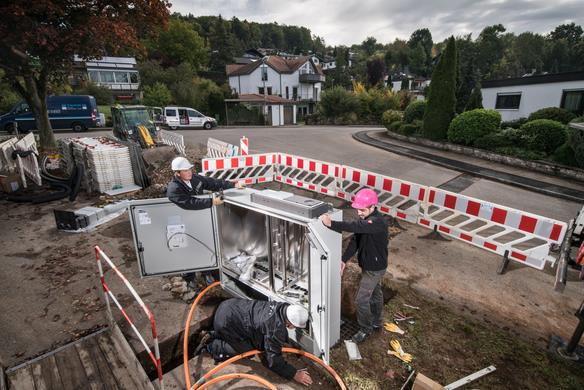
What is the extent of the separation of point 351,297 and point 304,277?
926mm

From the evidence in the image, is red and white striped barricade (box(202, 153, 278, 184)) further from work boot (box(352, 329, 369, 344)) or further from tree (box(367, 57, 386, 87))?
tree (box(367, 57, 386, 87))

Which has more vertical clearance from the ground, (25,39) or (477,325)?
(25,39)

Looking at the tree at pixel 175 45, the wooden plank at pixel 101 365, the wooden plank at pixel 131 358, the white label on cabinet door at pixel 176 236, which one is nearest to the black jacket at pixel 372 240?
the white label on cabinet door at pixel 176 236

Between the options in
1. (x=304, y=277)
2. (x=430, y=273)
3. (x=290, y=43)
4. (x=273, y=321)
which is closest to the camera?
(x=273, y=321)

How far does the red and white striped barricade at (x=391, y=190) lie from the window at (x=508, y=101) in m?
17.1

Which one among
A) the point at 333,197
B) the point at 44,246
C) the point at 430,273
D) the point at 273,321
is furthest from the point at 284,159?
the point at 273,321

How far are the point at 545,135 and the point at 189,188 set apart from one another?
1657cm

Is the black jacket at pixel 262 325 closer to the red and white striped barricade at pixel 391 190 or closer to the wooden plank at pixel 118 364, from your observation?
the wooden plank at pixel 118 364

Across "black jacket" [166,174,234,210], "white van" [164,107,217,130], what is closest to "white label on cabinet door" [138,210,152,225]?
"black jacket" [166,174,234,210]

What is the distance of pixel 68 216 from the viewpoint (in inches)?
293

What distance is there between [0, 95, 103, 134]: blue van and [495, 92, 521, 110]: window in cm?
3182

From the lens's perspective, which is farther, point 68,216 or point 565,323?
point 68,216

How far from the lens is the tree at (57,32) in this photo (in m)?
10.1

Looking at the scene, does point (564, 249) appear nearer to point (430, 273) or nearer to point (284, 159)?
point (430, 273)
